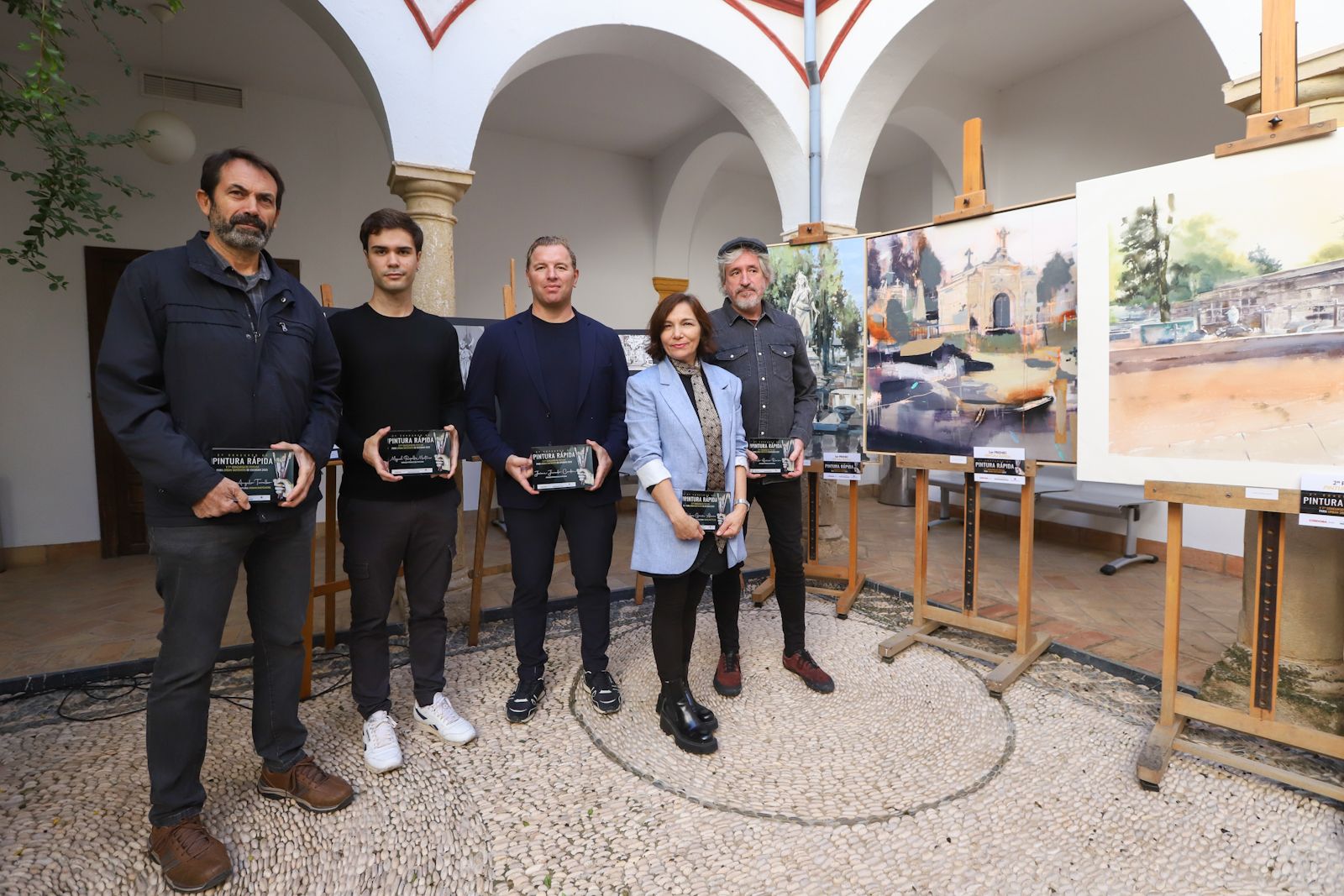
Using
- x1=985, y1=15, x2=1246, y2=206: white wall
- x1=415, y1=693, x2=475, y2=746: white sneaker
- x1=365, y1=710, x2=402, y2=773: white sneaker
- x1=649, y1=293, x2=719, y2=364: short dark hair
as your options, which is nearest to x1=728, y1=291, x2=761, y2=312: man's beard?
x1=649, y1=293, x2=719, y2=364: short dark hair

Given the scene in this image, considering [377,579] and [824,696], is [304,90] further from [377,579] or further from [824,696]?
[824,696]

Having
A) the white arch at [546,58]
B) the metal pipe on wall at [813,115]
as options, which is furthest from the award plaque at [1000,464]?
the white arch at [546,58]

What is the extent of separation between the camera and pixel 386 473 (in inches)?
84.3

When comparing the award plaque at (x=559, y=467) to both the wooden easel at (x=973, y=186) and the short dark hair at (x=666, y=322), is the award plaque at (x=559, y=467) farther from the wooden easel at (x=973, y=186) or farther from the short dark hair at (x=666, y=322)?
the wooden easel at (x=973, y=186)

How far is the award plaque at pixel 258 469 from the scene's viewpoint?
1.68 meters

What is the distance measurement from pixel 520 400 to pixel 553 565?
64 cm

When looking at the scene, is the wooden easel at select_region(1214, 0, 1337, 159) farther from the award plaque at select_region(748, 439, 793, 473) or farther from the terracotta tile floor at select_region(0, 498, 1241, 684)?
the terracotta tile floor at select_region(0, 498, 1241, 684)

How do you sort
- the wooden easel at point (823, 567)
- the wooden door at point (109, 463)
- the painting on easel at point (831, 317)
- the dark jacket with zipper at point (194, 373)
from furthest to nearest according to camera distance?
1. the wooden door at point (109, 463)
2. the wooden easel at point (823, 567)
3. the painting on easel at point (831, 317)
4. the dark jacket with zipper at point (194, 373)

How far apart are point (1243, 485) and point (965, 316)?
1.25 m

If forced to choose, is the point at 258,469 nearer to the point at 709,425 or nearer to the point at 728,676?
the point at 709,425

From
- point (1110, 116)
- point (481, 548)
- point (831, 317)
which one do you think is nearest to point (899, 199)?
point (1110, 116)

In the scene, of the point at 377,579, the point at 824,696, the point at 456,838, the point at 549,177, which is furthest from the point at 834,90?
the point at 456,838

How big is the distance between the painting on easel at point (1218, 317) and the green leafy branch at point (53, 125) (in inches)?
129

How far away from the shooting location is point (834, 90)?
15.0ft
